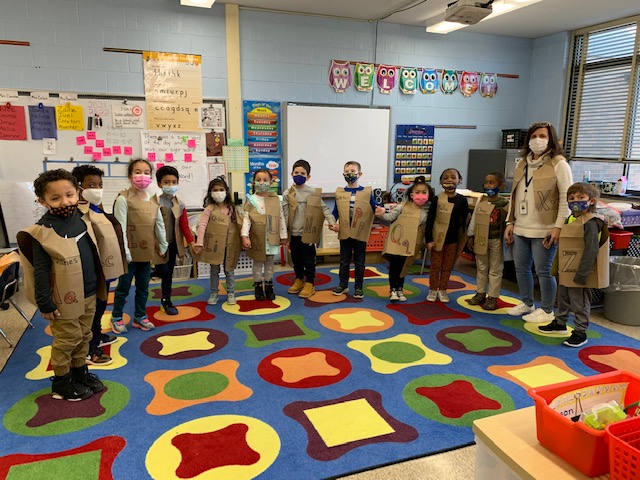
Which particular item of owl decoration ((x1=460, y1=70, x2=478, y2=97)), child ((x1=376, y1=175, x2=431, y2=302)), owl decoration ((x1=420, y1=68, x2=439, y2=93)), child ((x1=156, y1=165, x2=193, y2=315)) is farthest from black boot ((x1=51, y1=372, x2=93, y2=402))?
owl decoration ((x1=460, y1=70, x2=478, y2=97))

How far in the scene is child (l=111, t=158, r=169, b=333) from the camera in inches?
125

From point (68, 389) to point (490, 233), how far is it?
3.27 m

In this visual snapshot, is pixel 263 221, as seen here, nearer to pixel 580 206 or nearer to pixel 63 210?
pixel 63 210

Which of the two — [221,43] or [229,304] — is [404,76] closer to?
[221,43]

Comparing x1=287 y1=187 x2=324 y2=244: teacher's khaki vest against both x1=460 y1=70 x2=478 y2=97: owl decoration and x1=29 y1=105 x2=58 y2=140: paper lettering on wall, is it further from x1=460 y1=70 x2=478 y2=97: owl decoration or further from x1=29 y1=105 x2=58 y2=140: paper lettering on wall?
x1=460 y1=70 x2=478 y2=97: owl decoration

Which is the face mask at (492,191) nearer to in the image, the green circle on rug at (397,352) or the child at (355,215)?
the child at (355,215)

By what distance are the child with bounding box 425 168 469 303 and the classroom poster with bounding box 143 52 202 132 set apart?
107 inches

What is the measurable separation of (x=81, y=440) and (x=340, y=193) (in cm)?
279

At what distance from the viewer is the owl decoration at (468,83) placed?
233 inches


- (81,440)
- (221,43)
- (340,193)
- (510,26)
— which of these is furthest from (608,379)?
(510,26)

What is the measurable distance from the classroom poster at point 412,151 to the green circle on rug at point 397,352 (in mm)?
3074

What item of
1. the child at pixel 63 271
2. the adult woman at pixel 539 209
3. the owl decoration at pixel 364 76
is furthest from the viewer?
the owl decoration at pixel 364 76

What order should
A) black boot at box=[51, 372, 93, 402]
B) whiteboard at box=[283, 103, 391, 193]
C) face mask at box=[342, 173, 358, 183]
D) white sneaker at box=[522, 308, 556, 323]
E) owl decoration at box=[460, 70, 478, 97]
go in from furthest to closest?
1. owl decoration at box=[460, 70, 478, 97]
2. whiteboard at box=[283, 103, 391, 193]
3. face mask at box=[342, 173, 358, 183]
4. white sneaker at box=[522, 308, 556, 323]
5. black boot at box=[51, 372, 93, 402]

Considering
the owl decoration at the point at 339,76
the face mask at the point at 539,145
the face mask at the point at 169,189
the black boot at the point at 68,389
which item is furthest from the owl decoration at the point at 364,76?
the black boot at the point at 68,389
